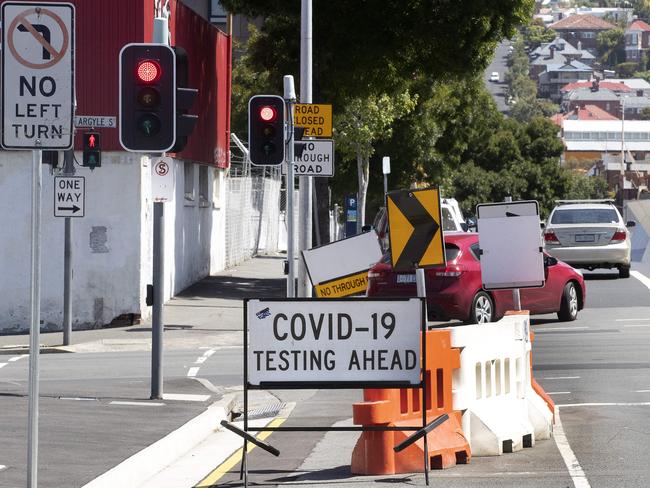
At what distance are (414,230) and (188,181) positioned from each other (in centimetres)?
2208

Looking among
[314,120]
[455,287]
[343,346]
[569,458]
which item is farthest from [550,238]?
[343,346]

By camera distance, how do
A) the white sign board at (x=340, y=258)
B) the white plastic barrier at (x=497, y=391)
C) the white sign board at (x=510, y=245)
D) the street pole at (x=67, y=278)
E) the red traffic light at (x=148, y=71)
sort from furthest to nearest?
the street pole at (x=67, y=278) → the white sign board at (x=340, y=258) → the white sign board at (x=510, y=245) → the red traffic light at (x=148, y=71) → the white plastic barrier at (x=497, y=391)

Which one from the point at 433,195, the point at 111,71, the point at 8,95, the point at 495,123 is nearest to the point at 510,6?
the point at 111,71

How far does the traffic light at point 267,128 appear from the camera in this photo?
1875cm

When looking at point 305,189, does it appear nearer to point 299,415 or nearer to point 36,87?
point 299,415

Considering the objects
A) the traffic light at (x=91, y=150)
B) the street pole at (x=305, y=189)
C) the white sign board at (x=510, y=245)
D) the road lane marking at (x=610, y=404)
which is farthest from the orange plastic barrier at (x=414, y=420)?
the traffic light at (x=91, y=150)

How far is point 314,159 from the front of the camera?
68.1 feet

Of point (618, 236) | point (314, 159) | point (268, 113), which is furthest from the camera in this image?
point (618, 236)

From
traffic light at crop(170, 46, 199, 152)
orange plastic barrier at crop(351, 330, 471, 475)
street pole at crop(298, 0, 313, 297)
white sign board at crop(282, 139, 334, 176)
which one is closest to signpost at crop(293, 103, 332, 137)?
street pole at crop(298, 0, 313, 297)

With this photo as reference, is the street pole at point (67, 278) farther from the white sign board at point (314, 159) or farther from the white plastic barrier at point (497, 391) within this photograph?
the white plastic barrier at point (497, 391)

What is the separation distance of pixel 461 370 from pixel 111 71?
17800 mm

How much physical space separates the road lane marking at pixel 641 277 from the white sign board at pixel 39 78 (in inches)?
997

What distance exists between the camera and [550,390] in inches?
622

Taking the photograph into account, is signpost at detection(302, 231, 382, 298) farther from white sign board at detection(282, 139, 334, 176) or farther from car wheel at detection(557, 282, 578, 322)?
car wheel at detection(557, 282, 578, 322)
